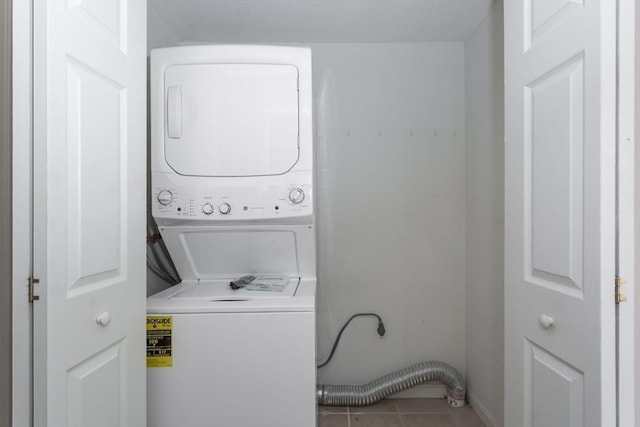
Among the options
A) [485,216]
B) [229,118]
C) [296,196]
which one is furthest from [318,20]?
[485,216]

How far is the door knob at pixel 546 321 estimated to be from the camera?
1.16 meters

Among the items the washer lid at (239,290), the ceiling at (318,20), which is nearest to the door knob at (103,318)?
the washer lid at (239,290)

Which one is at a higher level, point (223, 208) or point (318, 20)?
point (318, 20)

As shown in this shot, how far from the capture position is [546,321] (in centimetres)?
117

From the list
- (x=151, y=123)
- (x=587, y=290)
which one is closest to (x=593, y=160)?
(x=587, y=290)

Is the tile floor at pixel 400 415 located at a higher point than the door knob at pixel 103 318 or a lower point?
lower

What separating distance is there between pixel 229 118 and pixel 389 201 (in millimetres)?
1270

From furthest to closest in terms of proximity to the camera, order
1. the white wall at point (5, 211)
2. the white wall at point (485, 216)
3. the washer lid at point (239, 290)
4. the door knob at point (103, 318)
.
A: the white wall at point (485, 216), the washer lid at point (239, 290), the door knob at point (103, 318), the white wall at point (5, 211)

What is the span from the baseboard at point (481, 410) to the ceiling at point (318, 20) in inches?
92.7

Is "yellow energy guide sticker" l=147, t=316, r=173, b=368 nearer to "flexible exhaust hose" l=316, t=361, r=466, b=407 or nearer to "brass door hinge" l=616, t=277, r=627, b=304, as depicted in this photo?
"flexible exhaust hose" l=316, t=361, r=466, b=407

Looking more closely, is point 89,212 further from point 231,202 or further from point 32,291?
point 231,202

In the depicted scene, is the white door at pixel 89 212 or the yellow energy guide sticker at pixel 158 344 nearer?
the white door at pixel 89 212

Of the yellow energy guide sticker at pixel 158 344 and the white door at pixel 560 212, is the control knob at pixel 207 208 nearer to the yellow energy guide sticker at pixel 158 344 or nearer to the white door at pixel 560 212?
the yellow energy guide sticker at pixel 158 344

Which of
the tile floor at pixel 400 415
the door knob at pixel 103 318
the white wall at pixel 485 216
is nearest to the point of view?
the door knob at pixel 103 318
